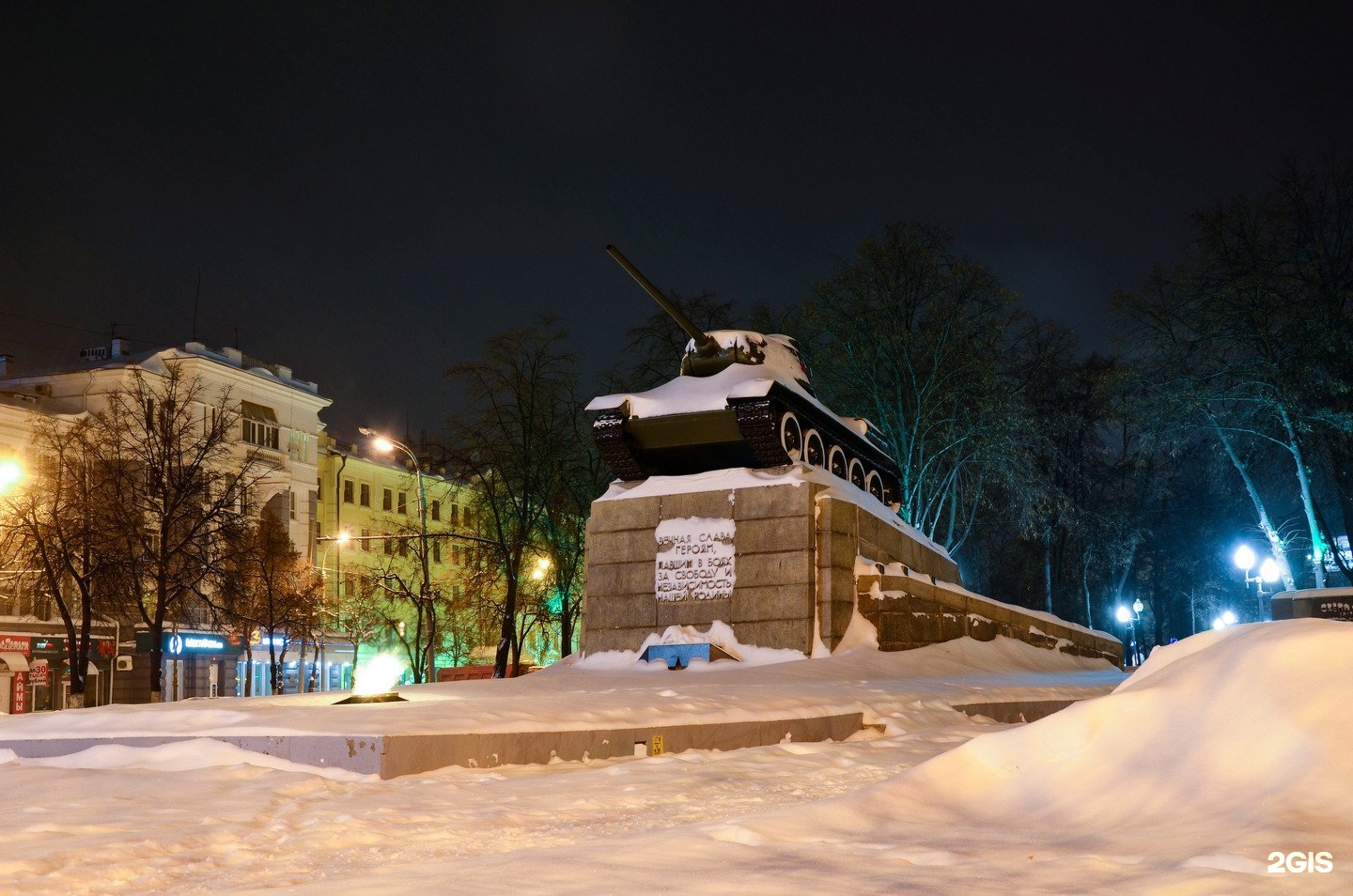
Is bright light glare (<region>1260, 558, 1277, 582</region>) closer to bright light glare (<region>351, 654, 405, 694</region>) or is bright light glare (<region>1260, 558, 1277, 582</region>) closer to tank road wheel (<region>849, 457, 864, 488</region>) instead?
tank road wheel (<region>849, 457, 864, 488</region>)

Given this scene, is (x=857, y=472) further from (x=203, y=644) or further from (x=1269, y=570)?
(x=203, y=644)

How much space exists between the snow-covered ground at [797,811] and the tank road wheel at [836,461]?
39.9ft

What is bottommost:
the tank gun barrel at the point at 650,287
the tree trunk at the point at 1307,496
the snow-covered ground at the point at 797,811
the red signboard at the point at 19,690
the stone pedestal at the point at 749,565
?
the red signboard at the point at 19,690

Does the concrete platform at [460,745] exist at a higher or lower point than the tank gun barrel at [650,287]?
lower

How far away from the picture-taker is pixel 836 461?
21062 millimetres

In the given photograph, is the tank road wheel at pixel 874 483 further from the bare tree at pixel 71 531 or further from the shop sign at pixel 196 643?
the shop sign at pixel 196 643

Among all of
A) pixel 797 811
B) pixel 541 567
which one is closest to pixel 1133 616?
pixel 541 567

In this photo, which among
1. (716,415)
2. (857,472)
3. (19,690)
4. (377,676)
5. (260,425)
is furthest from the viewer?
(260,425)

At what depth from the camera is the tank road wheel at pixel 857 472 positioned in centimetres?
2197

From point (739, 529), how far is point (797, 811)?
11.8 metres

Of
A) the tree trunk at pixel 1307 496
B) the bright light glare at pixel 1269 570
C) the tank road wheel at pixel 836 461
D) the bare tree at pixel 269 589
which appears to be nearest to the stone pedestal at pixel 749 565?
the tank road wheel at pixel 836 461

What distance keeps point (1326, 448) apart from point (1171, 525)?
14.7m

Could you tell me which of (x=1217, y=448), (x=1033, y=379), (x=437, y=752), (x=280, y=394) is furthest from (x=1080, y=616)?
(x=437, y=752)

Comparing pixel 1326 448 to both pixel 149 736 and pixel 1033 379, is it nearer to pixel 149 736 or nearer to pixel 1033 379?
pixel 1033 379
